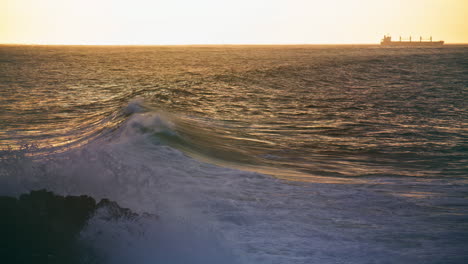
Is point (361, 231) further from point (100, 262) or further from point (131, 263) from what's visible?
point (100, 262)

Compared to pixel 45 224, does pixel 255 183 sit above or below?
above

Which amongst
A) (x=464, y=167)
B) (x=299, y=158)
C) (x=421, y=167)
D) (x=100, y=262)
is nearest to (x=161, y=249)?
(x=100, y=262)

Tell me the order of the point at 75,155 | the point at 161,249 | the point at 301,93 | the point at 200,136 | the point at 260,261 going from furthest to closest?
the point at 301,93 → the point at 200,136 → the point at 75,155 → the point at 161,249 → the point at 260,261

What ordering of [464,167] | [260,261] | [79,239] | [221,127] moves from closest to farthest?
[260,261] → [79,239] → [464,167] → [221,127]

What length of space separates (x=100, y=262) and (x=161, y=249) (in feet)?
2.31

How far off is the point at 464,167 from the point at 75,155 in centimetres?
804

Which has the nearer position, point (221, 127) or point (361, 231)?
point (361, 231)

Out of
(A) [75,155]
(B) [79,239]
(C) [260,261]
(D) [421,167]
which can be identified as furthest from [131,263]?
(D) [421,167]

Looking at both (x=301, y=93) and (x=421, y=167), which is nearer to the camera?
(x=421, y=167)

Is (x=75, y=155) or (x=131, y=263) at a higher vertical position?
(x=75, y=155)

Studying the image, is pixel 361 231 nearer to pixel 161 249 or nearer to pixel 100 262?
pixel 161 249

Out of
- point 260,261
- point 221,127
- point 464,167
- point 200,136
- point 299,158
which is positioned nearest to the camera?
point 260,261

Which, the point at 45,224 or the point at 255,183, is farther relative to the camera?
the point at 255,183

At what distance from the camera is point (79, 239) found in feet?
14.9
